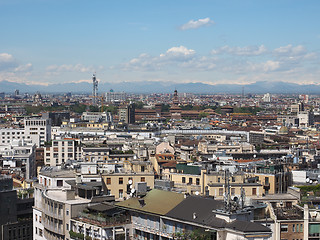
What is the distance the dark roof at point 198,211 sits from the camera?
23281 mm

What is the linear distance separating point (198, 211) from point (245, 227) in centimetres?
276

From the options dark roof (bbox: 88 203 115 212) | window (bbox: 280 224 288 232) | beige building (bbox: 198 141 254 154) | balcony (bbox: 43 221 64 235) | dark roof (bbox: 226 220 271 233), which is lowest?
beige building (bbox: 198 141 254 154)

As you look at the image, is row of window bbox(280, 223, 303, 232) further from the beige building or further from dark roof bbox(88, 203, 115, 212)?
the beige building

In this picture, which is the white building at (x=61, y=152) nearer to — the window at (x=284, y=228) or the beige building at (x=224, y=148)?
the beige building at (x=224, y=148)

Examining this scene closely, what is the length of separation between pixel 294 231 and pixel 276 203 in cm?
405

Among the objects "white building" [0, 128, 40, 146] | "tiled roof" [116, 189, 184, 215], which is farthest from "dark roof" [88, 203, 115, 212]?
"white building" [0, 128, 40, 146]

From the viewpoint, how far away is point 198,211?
24.5 metres

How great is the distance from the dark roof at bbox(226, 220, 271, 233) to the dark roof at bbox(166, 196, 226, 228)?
1.21ft

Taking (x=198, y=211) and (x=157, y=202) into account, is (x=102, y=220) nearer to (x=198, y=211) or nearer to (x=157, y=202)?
(x=157, y=202)

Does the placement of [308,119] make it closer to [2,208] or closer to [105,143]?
[105,143]

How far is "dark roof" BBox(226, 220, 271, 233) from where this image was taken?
22.0 meters

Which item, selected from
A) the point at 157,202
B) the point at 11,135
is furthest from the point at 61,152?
the point at 157,202

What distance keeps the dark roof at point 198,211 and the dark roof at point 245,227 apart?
0.37 meters

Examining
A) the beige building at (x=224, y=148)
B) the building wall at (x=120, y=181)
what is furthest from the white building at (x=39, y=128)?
the building wall at (x=120, y=181)
